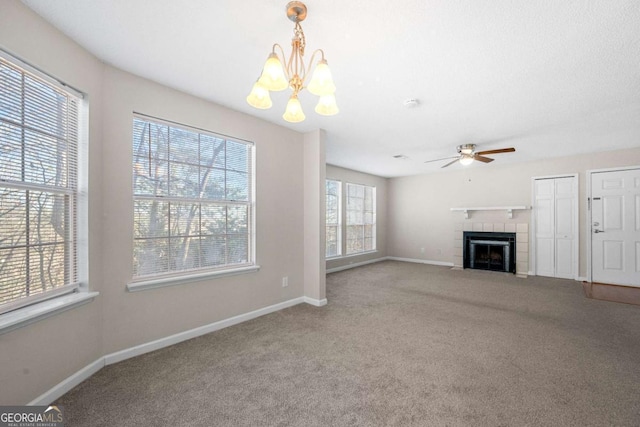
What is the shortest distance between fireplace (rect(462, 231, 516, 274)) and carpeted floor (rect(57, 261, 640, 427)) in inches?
92.3

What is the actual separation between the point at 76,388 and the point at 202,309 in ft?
3.56

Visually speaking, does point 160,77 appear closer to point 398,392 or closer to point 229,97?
point 229,97

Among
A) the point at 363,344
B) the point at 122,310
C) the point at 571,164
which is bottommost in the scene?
the point at 363,344

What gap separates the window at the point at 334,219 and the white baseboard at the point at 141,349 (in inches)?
103

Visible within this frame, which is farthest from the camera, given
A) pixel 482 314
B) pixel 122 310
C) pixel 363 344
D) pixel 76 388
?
pixel 482 314

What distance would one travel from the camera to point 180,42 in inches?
77.3

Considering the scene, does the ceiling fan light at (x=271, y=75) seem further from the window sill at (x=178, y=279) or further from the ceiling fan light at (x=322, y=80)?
the window sill at (x=178, y=279)

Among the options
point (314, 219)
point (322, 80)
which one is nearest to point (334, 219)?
point (314, 219)

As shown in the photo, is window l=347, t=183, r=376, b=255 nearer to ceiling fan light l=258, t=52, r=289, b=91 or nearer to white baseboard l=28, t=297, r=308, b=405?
white baseboard l=28, t=297, r=308, b=405

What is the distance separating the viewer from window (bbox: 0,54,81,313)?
5.33ft

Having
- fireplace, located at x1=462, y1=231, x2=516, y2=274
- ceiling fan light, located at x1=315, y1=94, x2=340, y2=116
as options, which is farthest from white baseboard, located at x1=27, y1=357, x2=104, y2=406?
fireplace, located at x1=462, y1=231, x2=516, y2=274

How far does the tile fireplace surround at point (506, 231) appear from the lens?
577cm

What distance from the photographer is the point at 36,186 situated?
70.5 inches

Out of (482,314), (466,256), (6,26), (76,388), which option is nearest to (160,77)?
(6,26)
